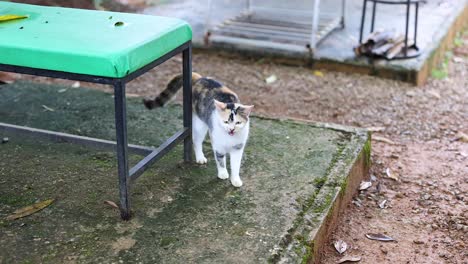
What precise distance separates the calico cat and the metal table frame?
5 centimetres

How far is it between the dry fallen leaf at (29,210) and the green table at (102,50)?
375 millimetres

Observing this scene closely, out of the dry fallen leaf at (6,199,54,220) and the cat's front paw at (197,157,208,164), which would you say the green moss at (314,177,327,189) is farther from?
the dry fallen leaf at (6,199,54,220)

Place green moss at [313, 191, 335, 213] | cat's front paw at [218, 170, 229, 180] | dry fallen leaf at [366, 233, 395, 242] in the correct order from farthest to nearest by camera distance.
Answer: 1. cat's front paw at [218, 170, 229, 180]
2. dry fallen leaf at [366, 233, 395, 242]
3. green moss at [313, 191, 335, 213]

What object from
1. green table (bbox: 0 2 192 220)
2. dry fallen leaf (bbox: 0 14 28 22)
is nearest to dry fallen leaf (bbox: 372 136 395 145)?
green table (bbox: 0 2 192 220)

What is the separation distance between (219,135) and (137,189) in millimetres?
461

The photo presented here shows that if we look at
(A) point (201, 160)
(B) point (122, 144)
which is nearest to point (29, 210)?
(B) point (122, 144)

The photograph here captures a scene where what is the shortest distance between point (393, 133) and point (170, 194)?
1.91 metres

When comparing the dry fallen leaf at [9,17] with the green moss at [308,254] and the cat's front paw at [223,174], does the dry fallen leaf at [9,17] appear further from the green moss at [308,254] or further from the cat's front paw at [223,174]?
the green moss at [308,254]

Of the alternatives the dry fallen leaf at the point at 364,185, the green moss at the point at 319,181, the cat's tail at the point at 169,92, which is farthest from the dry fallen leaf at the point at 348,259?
the cat's tail at the point at 169,92

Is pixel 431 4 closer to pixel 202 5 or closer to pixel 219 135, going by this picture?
pixel 202 5

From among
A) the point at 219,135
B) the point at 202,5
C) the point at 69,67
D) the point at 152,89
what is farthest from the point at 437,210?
the point at 202,5

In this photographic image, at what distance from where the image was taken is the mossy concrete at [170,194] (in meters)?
2.39

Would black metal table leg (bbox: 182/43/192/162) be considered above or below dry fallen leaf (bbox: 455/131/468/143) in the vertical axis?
above

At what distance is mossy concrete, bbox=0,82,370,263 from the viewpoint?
2387 mm
